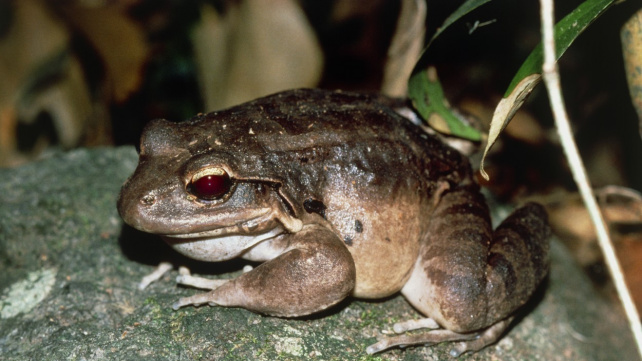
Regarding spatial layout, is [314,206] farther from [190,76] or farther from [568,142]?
[190,76]

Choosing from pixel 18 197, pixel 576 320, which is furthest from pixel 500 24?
pixel 18 197

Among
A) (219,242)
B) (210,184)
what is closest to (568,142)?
(210,184)

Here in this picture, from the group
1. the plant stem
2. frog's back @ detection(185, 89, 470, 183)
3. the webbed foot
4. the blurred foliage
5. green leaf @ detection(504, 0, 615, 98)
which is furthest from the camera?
the blurred foliage

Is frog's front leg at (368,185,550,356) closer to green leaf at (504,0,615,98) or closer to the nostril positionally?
green leaf at (504,0,615,98)

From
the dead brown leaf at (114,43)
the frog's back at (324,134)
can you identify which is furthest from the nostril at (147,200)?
the dead brown leaf at (114,43)

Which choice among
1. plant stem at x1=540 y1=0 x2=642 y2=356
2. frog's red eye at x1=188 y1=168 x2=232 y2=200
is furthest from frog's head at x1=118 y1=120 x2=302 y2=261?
plant stem at x1=540 y1=0 x2=642 y2=356

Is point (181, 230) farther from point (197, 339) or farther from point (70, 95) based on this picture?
point (70, 95)
